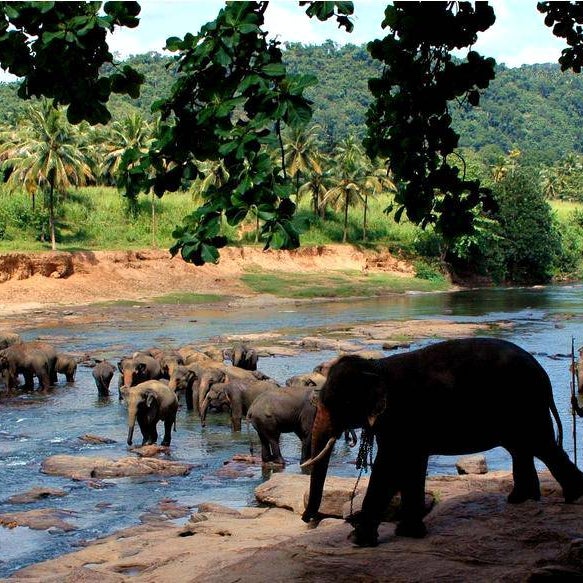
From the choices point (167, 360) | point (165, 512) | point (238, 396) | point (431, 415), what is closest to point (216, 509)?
point (165, 512)

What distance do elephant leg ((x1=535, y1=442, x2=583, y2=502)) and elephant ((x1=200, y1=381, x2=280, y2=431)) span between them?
37.2 feet

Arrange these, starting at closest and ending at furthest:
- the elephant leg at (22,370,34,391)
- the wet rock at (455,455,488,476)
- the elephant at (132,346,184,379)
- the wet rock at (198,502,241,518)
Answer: the wet rock at (198,502,241,518) → the wet rock at (455,455,488,476) → the elephant at (132,346,184,379) → the elephant leg at (22,370,34,391)

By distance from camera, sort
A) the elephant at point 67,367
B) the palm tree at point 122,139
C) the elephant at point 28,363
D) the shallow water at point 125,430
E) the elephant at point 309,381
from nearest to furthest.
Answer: the shallow water at point 125,430
the elephant at point 309,381
the elephant at point 28,363
the elephant at point 67,367
the palm tree at point 122,139

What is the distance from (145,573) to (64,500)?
18.4 ft

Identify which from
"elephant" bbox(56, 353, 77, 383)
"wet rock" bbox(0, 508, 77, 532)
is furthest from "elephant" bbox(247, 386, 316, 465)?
"elephant" bbox(56, 353, 77, 383)

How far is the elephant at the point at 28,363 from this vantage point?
2717 cm

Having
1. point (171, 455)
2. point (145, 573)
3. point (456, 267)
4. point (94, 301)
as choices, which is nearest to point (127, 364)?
point (171, 455)

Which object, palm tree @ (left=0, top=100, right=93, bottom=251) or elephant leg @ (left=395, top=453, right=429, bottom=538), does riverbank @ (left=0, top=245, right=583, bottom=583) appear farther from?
palm tree @ (left=0, top=100, right=93, bottom=251)

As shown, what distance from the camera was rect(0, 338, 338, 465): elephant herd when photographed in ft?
57.6

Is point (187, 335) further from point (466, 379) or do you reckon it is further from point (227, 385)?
point (466, 379)

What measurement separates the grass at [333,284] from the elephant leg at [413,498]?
163 ft

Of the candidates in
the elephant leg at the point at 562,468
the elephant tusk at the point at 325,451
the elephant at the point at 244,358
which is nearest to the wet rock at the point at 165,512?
the elephant tusk at the point at 325,451

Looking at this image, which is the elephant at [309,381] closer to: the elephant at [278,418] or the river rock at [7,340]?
the elephant at [278,418]

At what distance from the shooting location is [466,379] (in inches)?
353
